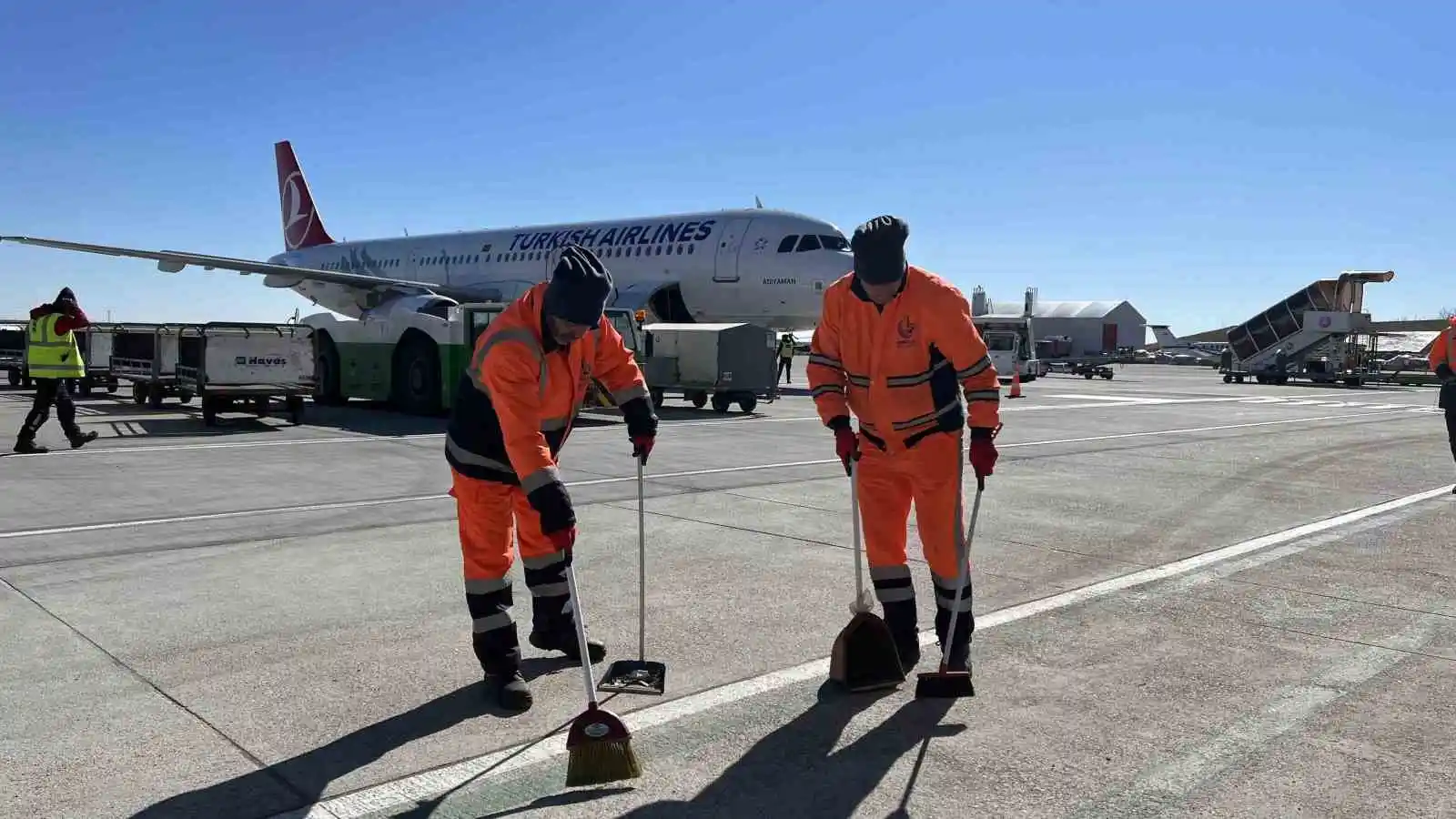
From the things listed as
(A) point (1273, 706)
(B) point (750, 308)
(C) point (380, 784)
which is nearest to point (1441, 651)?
(A) point (1273, 706)

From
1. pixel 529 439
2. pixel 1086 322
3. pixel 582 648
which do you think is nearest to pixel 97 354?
pixel 529 439

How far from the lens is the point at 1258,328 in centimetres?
4725

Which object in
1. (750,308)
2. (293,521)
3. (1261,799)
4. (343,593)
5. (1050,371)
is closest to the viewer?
→ (1261,799)

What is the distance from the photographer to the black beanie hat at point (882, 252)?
4.68 meters

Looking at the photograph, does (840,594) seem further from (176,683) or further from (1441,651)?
(176,683)

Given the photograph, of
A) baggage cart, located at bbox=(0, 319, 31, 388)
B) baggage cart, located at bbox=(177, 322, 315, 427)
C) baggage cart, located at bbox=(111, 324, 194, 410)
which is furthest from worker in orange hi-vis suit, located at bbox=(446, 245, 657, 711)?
baggage cart, located at bbox=(0, 319, 31, 388)

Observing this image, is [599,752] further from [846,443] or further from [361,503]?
[361,503]

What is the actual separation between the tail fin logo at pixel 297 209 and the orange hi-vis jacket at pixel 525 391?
4080cm

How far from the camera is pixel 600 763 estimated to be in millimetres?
3633

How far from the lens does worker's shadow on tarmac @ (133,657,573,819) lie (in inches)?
134

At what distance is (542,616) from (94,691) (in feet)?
5.80

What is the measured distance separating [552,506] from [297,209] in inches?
1671

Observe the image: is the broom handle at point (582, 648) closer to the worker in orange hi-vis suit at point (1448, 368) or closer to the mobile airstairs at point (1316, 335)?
the worker in orange hi-vis suit at point (1448, 368)

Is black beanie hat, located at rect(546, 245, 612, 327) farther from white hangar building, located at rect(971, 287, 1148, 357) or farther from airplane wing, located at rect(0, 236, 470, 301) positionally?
white hangar building, located at rect(971, 287, 1148, 357)
